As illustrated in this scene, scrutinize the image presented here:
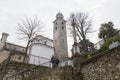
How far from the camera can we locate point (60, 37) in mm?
40688

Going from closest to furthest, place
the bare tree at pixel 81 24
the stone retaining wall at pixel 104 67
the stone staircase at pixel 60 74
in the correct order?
the stone retaining wall at pixel 104 67 → the stone staircase at pixel 60 74 → the bare tree at pixel 81 24

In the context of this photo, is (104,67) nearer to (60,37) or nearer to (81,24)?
(81,24)

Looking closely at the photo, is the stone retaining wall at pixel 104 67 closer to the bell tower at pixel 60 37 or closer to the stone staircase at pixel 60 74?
the stone staircase at pixel 60 74

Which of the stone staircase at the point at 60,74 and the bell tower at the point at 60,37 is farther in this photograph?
the bell tower at the point at 60,37

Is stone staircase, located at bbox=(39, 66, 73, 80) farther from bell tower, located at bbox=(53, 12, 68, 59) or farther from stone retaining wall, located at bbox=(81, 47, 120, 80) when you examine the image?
bell tower, located at bbox=(53, 12, 68, 59)

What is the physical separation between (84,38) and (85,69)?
14933 millimetres

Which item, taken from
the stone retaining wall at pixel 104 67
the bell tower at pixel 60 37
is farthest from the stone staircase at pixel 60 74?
the bell tower at pixel 60 37

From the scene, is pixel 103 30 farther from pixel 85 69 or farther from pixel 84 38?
pixel 85 69

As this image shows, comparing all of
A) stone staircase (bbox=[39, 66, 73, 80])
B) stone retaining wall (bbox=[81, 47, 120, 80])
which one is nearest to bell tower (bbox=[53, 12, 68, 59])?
stone staircase (bbox=[39, 66, 73, 80])

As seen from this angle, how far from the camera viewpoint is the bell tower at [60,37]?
37.9 meters

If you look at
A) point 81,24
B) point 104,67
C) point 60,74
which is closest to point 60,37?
point 81,24

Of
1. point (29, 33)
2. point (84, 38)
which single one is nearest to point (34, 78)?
point (29, 33)

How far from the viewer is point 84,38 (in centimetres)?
2381

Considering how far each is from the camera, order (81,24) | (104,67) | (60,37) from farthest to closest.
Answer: (60,37)
(81,24)
(104,67)
